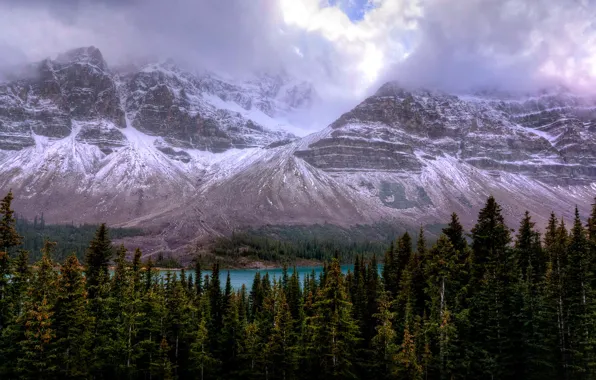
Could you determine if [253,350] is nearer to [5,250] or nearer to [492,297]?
[492,297]

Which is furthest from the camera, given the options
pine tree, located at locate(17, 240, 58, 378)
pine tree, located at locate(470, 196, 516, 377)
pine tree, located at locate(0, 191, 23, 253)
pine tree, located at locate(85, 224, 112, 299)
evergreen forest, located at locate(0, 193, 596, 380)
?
pine tree, located at locate(85, 224, 112, 299)

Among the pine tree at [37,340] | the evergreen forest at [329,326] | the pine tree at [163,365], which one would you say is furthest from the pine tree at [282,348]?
the pine tree at [37,340]

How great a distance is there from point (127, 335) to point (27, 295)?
1002 centimetres

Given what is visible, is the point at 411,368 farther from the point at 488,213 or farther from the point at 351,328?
the point at 488,213

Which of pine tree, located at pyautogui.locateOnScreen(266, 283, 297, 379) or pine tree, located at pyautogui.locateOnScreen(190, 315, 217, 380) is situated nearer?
pine tree, located at pyautogui.locateOnScreen(266, 283, 297, 379)

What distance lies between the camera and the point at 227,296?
7181 cm

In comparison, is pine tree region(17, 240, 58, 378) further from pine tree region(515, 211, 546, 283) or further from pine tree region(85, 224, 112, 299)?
pine tree region(515, 211, 546, 283)

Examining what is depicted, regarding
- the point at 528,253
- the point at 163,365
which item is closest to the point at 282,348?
the point at 163,365

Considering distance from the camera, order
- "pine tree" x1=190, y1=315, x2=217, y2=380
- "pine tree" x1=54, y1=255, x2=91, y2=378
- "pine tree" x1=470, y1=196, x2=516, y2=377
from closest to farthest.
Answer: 1. "pine tree" x1=54, y1=255, x2=91, y2=378
2. "pine tree" x1=470, y1=196, x2=516, y2=377
3. "pine tree" x1=190, y1=315, x2=217, y2=380

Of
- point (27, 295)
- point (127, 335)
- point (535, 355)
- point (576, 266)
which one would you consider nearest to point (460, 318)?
point (535, 355)

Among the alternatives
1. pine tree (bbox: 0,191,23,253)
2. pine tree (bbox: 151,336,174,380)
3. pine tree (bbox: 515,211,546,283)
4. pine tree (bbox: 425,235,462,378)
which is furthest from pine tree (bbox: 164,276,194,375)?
pine tree (bbox: 515,211,546,283)

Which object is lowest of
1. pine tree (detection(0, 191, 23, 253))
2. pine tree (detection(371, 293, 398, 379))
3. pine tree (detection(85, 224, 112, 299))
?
pine tree (detection(371, 293, 398, 379))

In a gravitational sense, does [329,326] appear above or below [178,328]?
above

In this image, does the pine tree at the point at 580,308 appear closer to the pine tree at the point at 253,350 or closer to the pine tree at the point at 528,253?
the pine tree at the point at 528,253
